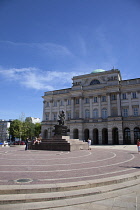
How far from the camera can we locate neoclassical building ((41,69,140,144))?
49375 millimetres

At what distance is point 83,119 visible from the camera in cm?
5575

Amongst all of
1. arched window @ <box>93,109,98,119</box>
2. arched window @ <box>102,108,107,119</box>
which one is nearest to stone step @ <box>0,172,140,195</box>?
arched window @ <box>102,108,107,119</box>

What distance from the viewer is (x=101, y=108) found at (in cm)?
5434

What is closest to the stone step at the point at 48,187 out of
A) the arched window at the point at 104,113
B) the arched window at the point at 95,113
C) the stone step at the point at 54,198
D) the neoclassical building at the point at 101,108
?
the stone step at the point at 54,198

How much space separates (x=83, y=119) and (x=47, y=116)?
1743 cm

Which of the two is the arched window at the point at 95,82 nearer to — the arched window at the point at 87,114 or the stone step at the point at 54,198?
the arched window at the point at 87,114

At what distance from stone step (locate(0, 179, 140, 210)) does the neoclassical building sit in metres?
45.3

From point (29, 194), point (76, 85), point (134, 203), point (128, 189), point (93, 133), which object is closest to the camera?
point (134, 203)

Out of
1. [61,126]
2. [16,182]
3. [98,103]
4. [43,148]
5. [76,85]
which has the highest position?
[76,85]

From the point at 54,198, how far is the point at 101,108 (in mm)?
50681

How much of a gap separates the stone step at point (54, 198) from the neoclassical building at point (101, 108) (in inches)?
1784

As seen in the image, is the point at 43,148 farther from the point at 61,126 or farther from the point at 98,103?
the point at 98,103

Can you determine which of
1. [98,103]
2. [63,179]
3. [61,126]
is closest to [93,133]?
[98,103]

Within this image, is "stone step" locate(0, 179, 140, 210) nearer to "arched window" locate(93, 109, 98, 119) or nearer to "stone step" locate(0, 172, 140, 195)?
"stone step" locate(0, 172, 140, 195)
